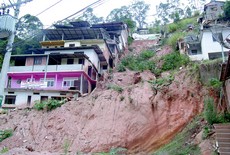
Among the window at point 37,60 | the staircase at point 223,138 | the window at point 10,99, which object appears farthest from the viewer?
the window at point 37,60

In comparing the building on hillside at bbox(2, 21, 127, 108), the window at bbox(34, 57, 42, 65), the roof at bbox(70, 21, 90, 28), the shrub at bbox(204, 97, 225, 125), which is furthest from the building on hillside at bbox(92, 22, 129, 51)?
the shrub at bbox(204, 97, 225, 125)

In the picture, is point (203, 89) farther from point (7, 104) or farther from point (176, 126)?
point (7, 104)

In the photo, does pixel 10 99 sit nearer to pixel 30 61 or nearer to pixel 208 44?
pixel 30 61

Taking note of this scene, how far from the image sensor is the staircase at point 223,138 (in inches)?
406

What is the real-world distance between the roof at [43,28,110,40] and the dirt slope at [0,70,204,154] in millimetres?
15819

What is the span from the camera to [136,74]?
26844 millimetres

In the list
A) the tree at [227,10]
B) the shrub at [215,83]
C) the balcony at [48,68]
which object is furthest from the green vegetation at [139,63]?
the shrub at [215,83]

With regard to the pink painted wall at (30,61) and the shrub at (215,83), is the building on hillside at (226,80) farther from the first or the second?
the pink painted wall at (30,61)

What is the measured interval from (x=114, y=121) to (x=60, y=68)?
1343cm

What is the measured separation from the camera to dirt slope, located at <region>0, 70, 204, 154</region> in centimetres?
1591

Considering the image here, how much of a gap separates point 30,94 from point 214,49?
21020mm

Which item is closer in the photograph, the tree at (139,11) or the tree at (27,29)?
the tree at (27,29)

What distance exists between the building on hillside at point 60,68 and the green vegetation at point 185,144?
13.1 metres

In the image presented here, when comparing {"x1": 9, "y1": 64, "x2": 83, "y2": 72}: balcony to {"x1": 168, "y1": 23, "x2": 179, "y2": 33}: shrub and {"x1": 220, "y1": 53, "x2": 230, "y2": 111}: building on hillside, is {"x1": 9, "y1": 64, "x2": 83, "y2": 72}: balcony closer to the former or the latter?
{"x1": 220, "y1": 53, "x2": 230, "y2": 111}: building on hillside
